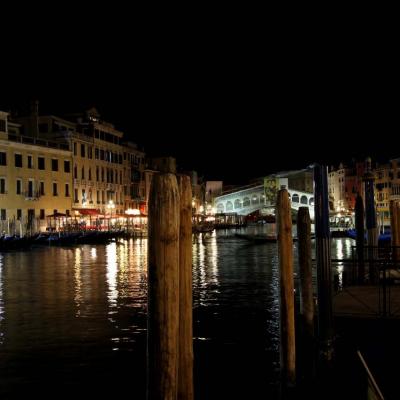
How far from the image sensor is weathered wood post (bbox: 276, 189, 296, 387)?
6996 millimetres

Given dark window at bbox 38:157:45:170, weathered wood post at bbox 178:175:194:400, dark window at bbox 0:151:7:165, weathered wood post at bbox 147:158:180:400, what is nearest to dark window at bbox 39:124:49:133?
dark window at bbox 38:157:45:170

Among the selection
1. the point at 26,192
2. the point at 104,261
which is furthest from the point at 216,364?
the point at 26,192

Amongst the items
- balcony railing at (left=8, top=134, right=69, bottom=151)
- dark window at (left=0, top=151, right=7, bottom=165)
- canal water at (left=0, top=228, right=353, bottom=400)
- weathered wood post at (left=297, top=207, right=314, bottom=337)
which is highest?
balcony railing at (left=8, top=134, right=69, bottom=151)

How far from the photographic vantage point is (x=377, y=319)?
8805mm

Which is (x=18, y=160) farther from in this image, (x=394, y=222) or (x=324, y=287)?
(x=324, y=287)

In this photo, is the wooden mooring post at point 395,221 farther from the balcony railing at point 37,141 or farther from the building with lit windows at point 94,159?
the building with lit windows at point 94,159

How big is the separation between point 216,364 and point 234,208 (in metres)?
102

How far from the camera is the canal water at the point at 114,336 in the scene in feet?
26.5

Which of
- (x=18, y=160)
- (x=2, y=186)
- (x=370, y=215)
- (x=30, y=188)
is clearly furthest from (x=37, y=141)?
(x=370, y=215)

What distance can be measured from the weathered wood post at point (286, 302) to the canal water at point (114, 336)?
721mm

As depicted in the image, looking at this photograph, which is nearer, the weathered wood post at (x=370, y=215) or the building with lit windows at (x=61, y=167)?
the weathered wood post at (x=370, y=215)

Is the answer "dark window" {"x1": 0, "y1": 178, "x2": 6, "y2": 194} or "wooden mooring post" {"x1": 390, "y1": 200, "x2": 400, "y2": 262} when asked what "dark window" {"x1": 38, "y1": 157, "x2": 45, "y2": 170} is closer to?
"dark window" {"x1": 0, "y1": 178, "x2": 6, "y2": 194}

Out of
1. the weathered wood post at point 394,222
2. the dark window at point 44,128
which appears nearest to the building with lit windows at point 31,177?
the dark window at point 44,128

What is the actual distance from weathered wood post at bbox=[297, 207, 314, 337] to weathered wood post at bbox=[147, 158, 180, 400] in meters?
3.65
